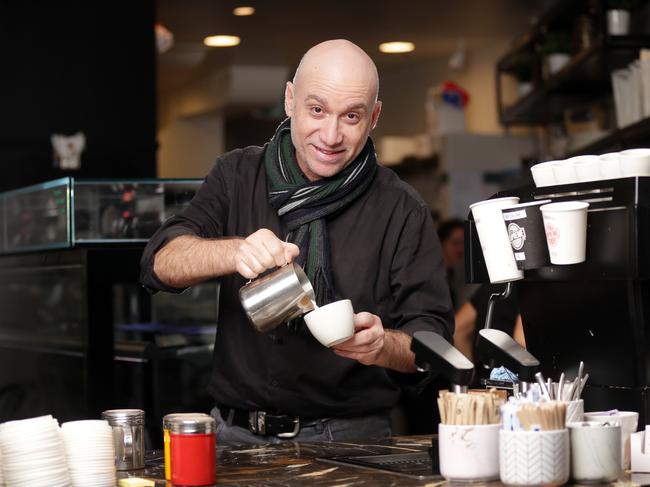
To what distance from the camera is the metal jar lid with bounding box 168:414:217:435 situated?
1.61 m

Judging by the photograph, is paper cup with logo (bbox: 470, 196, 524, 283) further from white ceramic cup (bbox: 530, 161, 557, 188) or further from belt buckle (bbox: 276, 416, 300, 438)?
belt buckle (bbox: 276, 416, 300, 438)

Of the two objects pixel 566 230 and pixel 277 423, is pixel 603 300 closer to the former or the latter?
pixel 566 230

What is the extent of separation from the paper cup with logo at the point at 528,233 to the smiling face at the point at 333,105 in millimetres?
500

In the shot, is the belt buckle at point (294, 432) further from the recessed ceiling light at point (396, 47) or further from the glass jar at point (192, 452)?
the recessed ceiling light at point (396, 47)

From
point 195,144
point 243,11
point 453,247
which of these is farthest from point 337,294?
point 195,144

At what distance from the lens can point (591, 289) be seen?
5.92 feet

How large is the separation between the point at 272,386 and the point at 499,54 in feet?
19.5

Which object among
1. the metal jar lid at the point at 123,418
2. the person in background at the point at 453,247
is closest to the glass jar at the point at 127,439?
the metal jar lid at the point at 123,418

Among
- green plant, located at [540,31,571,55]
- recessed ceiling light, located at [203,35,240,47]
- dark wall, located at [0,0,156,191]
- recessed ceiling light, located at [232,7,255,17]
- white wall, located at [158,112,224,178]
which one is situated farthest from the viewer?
white wall, located at [158,112,224,178]

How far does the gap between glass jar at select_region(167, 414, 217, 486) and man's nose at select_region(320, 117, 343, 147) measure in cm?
78

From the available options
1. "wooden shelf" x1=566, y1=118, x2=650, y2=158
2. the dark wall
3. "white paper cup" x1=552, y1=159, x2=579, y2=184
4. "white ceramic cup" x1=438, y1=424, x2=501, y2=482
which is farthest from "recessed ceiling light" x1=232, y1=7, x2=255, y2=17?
"white ceramic cup" x1=438, y1=424, x2=501, y2=482

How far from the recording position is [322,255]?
2.26 metres

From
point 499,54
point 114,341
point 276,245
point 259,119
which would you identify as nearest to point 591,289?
point 276,245

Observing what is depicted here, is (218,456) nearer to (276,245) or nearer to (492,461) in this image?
(276,245)
